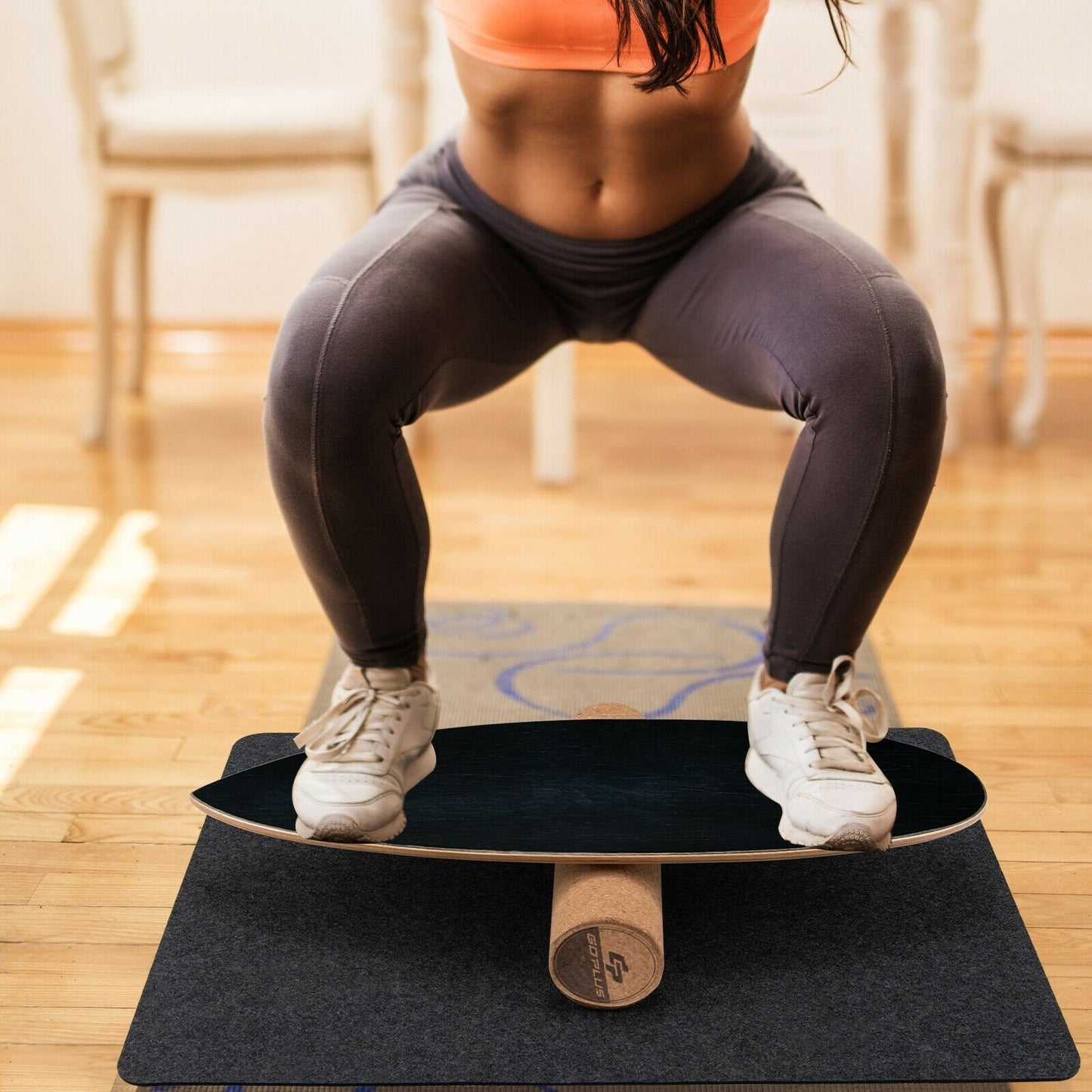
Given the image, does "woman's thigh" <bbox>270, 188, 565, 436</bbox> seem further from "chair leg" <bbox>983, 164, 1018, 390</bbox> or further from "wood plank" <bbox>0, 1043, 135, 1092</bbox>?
"chair leg" <bbox>983, 164, 1018, 390</bbox>

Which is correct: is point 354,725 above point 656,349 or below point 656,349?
below

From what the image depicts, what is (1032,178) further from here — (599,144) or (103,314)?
(103,314)

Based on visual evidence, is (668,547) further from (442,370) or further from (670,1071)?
(670,1071)

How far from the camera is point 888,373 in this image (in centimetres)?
102

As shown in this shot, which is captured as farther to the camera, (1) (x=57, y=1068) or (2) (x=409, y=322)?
(2) (x=409, y=322)

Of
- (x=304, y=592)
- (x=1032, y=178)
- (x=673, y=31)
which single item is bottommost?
(x=304, y=592)

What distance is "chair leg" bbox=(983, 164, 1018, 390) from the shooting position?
8.07 feet

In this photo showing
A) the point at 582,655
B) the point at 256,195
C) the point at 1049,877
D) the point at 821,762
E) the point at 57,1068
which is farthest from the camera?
the point at 256,195

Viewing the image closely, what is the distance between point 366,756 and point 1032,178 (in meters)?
1.66

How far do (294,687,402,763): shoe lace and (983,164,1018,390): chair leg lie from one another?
179 cm

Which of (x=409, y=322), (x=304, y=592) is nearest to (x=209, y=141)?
(x=304, y=592)

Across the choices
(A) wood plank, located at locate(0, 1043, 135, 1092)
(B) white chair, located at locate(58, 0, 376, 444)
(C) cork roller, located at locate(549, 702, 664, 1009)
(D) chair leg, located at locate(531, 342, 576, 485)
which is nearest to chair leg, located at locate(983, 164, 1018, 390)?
(D) chair leg, located at locate(531, 342, 576, 485)

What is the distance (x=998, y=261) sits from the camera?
2.54 meters

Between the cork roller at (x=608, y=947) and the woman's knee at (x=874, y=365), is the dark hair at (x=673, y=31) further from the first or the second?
the cork roller at (x=608, y=947)
